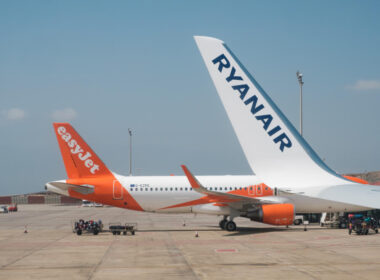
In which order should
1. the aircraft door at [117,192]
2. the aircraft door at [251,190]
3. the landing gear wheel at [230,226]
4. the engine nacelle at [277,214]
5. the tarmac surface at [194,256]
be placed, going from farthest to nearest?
the aircraft door at [117,192]
the aircraft door at [251,190]
the landing gear wheel at [230,226]
the engine nacelle at [277,214]
the tarmac surface at [194,256]

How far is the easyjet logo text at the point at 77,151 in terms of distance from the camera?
38.4 metres

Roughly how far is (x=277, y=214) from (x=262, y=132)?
991 inches

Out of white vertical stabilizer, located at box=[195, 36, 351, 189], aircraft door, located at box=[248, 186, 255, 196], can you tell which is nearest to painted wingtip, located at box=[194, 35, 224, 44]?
white vertical stabilizer, located at box=[195, 36, 351, 189]

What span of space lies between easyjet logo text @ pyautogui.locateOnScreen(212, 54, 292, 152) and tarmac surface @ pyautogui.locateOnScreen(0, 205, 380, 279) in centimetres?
891

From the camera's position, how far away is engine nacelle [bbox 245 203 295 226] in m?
32.8

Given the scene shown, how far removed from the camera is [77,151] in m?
38.6

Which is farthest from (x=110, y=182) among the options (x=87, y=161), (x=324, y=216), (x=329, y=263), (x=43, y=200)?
(x=43, y=200)

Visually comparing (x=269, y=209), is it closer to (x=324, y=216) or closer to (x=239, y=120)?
(x=324, y=216)

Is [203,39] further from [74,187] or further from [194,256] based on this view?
[74,187]

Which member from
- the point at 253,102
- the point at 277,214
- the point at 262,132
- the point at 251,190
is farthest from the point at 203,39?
the point at 251,190

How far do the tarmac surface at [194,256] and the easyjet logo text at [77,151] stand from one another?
6.30 m

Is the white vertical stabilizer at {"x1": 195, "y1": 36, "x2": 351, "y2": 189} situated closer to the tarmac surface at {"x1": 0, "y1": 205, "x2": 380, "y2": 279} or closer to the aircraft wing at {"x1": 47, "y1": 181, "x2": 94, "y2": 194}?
the tarmac surface at {"x1": 0, "y1": 205, "x2": 380, "y2": 279}

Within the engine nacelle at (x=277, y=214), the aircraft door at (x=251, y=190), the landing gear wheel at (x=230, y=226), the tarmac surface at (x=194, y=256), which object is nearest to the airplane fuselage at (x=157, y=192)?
the aircraft door at (x=251, y=190)

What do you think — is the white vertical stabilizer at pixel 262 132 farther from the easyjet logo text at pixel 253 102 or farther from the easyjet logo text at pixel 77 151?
the easyjet logo text at pixel 77 151
